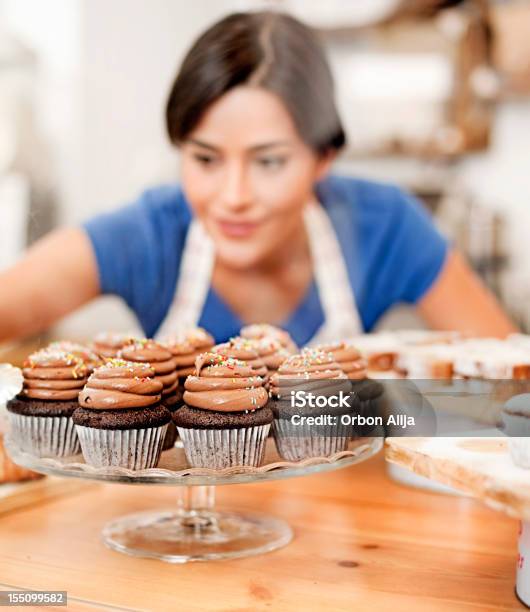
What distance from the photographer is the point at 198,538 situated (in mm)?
895

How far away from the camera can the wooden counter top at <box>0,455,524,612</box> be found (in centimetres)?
74

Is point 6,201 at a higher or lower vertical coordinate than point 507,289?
higher

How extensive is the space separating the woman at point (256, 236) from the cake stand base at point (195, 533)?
2.92 feet

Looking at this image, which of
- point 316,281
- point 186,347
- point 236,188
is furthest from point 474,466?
point 316,281

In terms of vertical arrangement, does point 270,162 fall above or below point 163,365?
above

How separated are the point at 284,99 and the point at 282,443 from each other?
3.26 ft

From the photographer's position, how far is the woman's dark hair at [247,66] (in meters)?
1.65

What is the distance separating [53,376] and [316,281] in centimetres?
110

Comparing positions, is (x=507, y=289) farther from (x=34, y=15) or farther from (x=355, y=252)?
(x=34, y=15)

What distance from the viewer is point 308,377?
35.5 inches

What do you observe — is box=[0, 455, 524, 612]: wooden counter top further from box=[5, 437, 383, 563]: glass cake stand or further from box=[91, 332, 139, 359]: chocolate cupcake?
box=[91, 332, 139, 359]: chocolate cupcake

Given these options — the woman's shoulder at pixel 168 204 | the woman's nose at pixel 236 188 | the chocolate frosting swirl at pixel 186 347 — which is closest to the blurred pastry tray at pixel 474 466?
the chocolate frosting swirl at pixel 186 347

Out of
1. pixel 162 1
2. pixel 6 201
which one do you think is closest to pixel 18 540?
pixel 6 201

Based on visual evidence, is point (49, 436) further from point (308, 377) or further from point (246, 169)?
point (246, 169)
